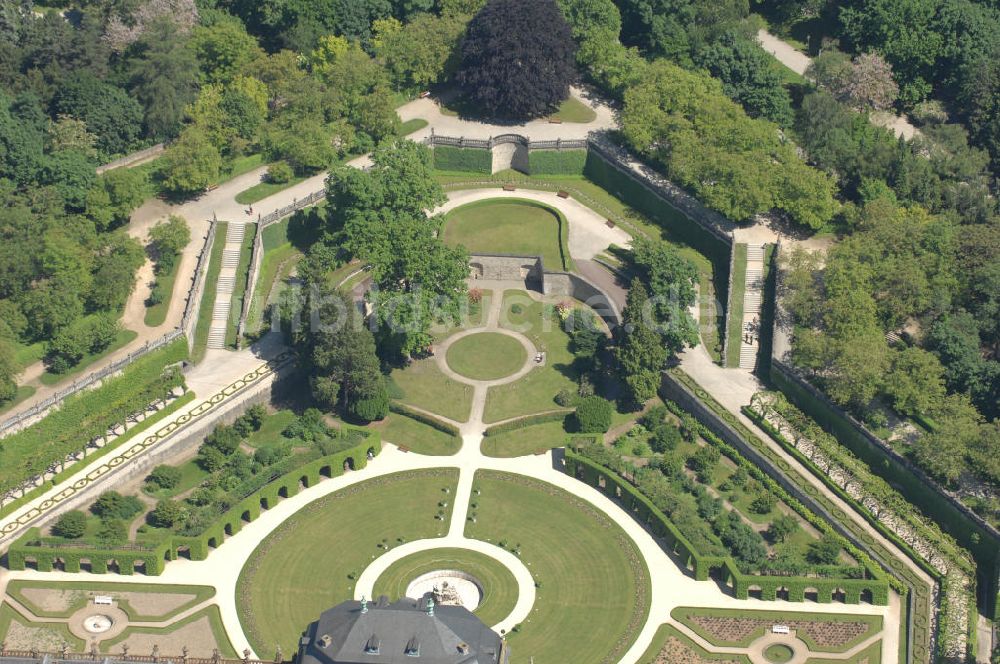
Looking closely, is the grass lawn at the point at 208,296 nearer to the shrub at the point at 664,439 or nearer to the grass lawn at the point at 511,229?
the grass lawn at the point at 511,229

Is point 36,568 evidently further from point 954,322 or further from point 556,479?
point 954,322

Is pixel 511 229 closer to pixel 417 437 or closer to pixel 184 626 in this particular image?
pixel 417 437

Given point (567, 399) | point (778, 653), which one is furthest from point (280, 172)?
point (778, 653)

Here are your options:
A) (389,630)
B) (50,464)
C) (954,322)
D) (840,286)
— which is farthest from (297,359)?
(954,322)

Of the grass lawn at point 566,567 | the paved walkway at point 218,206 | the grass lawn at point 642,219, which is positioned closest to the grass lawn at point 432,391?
the grass lawn at point 566,567

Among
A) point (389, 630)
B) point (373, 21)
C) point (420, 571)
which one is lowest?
point (420, 571)

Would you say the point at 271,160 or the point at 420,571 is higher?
the point at 271,160

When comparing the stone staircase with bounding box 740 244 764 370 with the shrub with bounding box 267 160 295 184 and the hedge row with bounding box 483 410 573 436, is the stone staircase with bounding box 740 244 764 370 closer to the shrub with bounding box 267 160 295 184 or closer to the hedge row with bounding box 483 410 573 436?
the hedge row with bounding box 483 410 573 436
